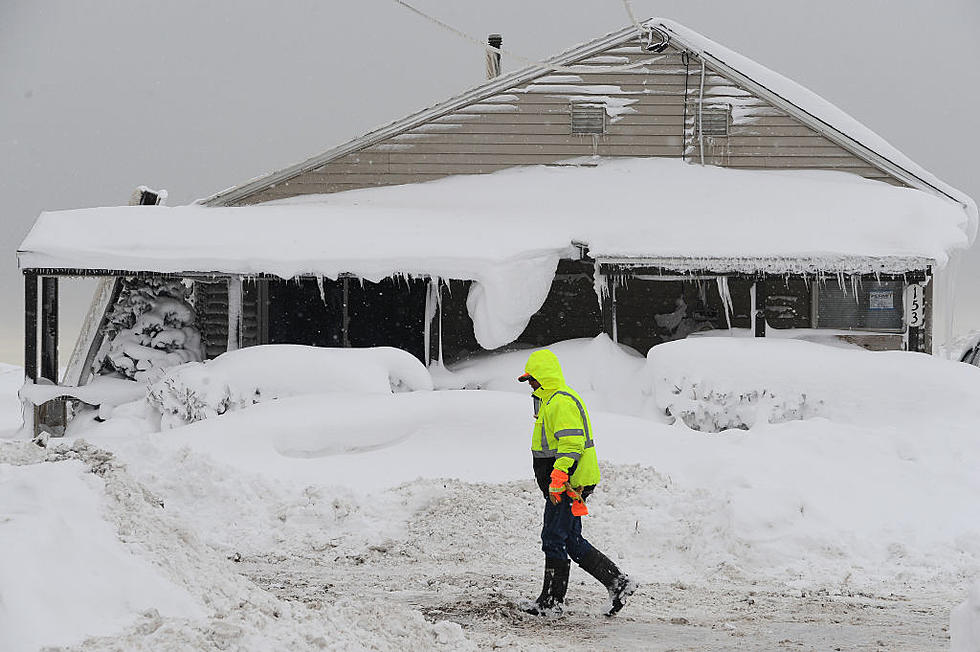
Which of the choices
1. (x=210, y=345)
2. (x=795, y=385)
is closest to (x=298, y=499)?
(x=795, y=385)

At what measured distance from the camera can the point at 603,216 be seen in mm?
18156

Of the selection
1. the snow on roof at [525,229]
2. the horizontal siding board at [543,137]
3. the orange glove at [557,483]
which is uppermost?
the horizontal siding board at [543,137]

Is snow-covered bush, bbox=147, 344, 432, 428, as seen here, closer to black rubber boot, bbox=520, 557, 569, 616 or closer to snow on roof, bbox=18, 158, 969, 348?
snow on roof, bbox=18, 158, 969, 348

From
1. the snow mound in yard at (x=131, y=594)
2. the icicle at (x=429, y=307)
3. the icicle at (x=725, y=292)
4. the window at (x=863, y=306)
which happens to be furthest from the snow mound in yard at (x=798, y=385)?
the snow mound in yard at (x=131, y=594)

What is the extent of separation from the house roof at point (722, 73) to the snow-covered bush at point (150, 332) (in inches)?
118

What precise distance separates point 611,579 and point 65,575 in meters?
3.30

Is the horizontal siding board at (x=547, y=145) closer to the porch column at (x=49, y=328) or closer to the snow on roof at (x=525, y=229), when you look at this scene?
the snow on roof at (x=525, y=229)

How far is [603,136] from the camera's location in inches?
772

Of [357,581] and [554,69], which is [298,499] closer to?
[357,581]

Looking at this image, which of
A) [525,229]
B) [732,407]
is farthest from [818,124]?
[732,407]

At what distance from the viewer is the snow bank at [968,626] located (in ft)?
14.9

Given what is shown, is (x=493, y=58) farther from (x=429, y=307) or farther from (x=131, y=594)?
(x=131, y=594)

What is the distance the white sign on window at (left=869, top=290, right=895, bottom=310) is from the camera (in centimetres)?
1827

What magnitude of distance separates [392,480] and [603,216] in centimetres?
879
